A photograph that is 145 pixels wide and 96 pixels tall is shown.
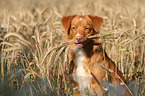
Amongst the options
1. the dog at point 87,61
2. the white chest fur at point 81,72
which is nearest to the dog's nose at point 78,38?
the dog at point 87,61

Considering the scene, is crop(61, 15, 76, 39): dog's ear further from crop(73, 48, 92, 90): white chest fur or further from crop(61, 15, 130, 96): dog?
crop(73, 48, 92, 90): white chest fur

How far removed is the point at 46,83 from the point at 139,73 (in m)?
2.50

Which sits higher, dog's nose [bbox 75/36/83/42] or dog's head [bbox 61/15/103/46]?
dog's head [bbox 61/15/103/46]

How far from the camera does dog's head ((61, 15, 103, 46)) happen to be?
13.8 feet

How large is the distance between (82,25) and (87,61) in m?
0.72

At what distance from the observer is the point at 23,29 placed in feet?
20.7

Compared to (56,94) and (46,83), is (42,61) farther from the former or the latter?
(56,94)

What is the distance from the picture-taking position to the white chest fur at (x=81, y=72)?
4.17 meters

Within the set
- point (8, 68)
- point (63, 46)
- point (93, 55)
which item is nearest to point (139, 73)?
point (93, 55)

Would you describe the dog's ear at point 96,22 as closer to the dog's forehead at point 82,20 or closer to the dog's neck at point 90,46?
the dog's forehead at point 82,20

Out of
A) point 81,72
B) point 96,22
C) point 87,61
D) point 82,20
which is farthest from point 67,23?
point 81,72

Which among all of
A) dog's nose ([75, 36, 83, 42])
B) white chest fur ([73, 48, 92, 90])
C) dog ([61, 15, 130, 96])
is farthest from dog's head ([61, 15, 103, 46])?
white chest fur ([73, 48, 92, 90])

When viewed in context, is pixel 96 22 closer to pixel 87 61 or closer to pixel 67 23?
pixel 67 23

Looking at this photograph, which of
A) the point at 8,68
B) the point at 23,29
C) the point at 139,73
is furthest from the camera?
the point at 23,29
